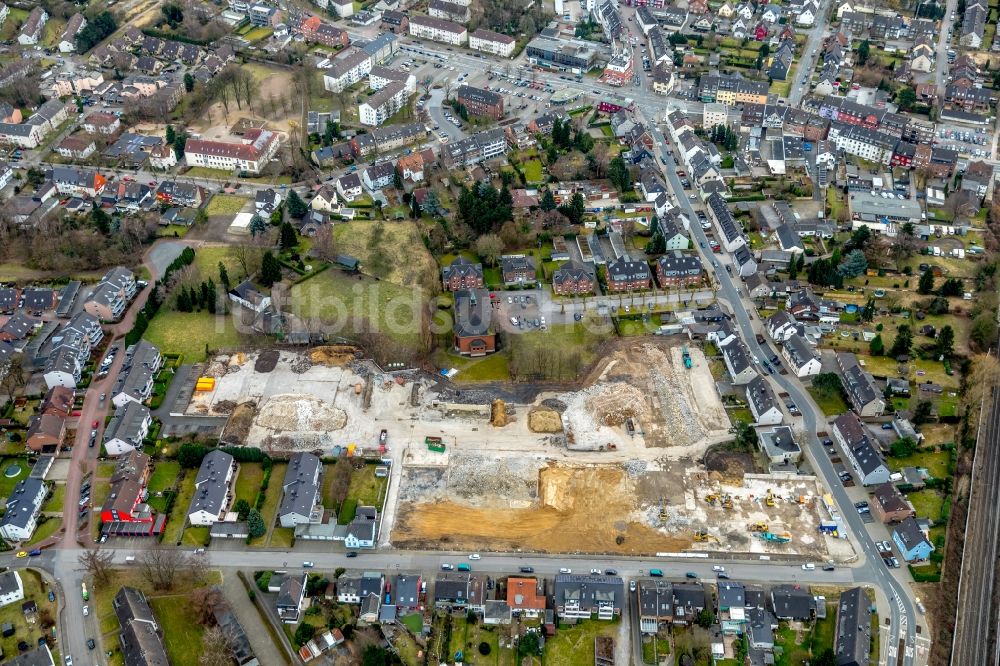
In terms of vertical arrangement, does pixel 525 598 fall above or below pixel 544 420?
below

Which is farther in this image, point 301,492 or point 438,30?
point 438,30

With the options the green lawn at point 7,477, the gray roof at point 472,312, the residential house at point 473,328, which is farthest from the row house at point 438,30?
the green lawn at point 7,477

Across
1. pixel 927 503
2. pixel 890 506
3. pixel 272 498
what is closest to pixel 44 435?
pixel 272 498

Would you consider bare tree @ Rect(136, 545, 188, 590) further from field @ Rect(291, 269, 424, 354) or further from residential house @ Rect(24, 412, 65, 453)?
field @ Rect(291, 269, 424, 354)

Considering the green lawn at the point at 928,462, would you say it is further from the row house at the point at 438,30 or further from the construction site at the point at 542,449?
the row house at the point at 438,30

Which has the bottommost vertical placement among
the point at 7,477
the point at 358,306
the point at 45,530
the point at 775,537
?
the point at 7,477

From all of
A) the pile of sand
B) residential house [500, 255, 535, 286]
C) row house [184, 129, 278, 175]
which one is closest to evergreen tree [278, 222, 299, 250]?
row house [184, 129, 278, 175]

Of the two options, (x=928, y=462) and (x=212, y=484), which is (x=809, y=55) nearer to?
(x=928, y=462)
